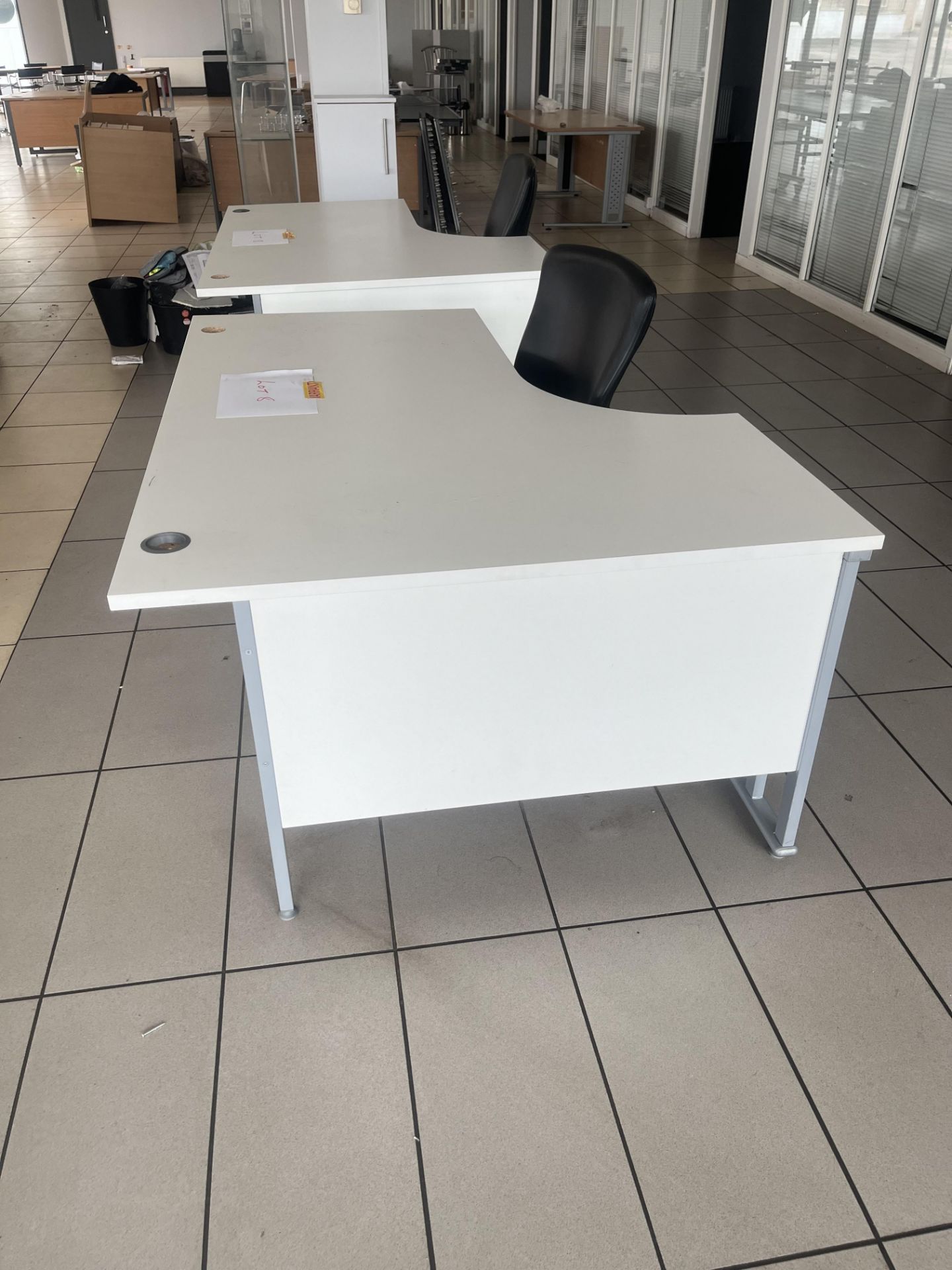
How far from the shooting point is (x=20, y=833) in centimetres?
205

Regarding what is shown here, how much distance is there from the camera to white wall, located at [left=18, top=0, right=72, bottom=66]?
16.5 m

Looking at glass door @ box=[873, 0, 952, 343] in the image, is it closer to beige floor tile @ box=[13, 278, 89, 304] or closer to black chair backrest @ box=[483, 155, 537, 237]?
black chair backrest @ box=[483, 155, 537, 237]

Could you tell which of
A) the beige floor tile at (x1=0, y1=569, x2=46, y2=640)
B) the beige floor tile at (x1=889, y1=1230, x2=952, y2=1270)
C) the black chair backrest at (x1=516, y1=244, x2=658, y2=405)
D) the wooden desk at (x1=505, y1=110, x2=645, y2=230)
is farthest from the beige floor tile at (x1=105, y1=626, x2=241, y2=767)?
the wooden desk at (x1=505, y1=110, x2=645, y2=230)

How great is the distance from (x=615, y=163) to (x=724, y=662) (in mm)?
6729

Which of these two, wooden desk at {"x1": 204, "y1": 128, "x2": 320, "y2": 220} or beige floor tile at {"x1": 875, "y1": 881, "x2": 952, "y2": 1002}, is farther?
wooden desk at {"x1": 204, "y1": 128, "x2": 320, "y2": 220}

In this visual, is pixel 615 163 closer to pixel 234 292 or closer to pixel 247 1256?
pixel 234 292

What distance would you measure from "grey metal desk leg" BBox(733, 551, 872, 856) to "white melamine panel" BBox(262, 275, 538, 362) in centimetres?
159

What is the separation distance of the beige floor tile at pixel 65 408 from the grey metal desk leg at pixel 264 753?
116 inches

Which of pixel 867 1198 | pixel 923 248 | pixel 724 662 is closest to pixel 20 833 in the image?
pixel 724 662

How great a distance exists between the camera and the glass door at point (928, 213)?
4.51 metres

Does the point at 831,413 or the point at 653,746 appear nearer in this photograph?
the point at 653,746

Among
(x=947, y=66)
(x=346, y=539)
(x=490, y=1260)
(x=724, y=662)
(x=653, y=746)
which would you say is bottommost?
(x=490, y=1260)

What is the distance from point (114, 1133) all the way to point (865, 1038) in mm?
1270

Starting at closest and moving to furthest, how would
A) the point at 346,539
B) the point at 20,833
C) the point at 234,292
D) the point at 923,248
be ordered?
the point at 346,539, the point at 20,833, the point at 234,292, the point at 923,248
